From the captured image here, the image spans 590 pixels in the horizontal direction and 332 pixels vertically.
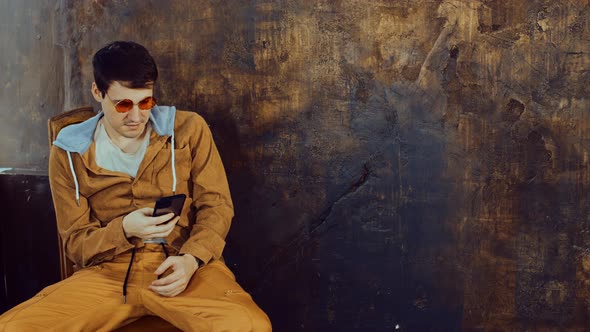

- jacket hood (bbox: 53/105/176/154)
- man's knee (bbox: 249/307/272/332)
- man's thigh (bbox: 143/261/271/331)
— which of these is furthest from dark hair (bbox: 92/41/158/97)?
man's knee (bbox: 249/307/272/332)

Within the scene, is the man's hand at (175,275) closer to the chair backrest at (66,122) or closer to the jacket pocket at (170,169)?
the jacket pocket at (170,169)

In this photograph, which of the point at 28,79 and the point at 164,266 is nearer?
the point at 164,266

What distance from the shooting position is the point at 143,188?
287 centimetres

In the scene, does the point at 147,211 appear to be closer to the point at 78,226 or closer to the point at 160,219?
the point at 160,219

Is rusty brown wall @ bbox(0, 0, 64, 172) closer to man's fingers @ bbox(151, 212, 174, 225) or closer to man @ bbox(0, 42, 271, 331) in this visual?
man @ bbox(0, 42, 271, 331)

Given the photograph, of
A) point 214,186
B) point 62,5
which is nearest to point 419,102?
point 214,186

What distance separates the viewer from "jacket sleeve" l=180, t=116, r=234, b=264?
2.83 metres

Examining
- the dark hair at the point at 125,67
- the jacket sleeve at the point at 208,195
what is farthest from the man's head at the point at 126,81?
the jacket sleeve at the point at 208,195

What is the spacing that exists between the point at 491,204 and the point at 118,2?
2.00m

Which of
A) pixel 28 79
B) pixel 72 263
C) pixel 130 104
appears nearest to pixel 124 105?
pixel 130 104

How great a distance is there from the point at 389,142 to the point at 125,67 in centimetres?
121

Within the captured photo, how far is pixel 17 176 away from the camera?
370 centimetres

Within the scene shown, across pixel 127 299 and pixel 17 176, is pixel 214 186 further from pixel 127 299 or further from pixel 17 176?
pixel 17 176

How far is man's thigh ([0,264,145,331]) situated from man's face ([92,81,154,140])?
22.4 inches
